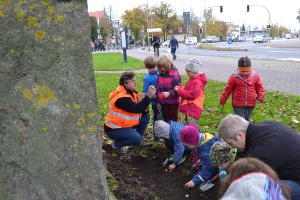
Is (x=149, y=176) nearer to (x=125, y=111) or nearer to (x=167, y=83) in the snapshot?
(x=125, y=111)

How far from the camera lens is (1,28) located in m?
2.30

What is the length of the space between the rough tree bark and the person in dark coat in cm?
130

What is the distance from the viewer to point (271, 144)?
9.62ft

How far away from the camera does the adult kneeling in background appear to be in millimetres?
4891

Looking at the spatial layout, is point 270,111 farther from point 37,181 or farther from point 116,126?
point 37,181

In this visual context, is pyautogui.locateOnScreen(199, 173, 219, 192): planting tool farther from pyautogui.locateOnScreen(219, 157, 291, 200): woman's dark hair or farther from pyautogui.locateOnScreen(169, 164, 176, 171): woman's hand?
pyautogui.locateOnScreen(219, 157, 291, 200): woman's dark hair

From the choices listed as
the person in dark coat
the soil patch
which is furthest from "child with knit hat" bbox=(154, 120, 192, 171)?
the person in dark coat

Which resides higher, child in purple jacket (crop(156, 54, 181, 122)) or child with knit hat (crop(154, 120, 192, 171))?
child in purple jacket (crop(156, 54, 181, 122))

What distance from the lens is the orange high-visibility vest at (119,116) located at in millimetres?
4992

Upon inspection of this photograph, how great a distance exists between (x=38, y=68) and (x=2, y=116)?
40 cm

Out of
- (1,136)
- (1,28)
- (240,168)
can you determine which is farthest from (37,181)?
(240,168)

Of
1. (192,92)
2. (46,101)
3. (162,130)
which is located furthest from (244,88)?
(46,101)

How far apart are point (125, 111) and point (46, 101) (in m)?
2.65

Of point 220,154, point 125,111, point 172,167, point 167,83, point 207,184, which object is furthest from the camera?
point 167,83
